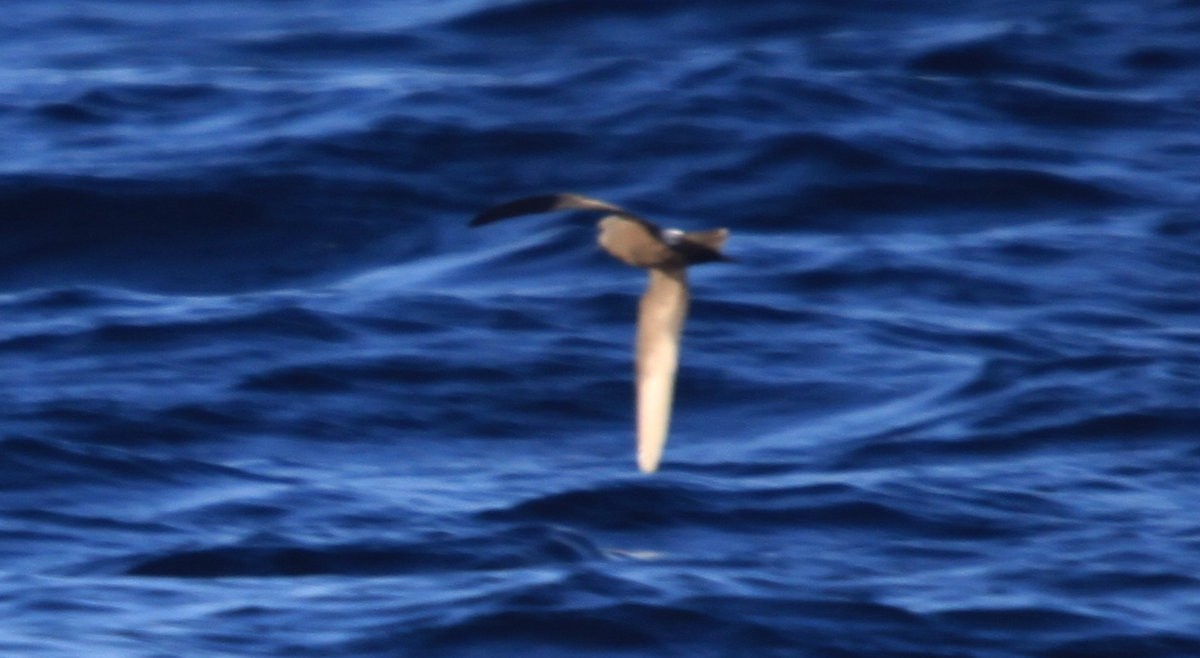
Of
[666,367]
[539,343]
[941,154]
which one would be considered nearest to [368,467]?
[539,343]

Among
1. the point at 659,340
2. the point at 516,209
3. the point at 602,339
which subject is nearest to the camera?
the point at 516,209

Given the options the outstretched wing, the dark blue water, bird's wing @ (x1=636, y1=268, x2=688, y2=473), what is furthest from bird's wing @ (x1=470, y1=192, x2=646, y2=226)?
the dark blue water

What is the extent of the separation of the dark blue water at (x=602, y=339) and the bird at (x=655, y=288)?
1571mm

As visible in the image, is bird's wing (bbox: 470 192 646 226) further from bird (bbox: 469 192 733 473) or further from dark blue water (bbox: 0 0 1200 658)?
dark blue water (bbox: 0 0 1200 658)

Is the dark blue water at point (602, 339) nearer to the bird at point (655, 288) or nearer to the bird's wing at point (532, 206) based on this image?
the bird at point (655, 288)

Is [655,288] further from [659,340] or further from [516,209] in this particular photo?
[516,209]

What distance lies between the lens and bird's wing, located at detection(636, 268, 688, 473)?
607 cm

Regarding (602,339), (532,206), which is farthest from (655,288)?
(602,339)

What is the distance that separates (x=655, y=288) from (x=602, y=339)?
189 inches

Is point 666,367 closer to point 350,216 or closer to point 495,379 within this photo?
point 495,379

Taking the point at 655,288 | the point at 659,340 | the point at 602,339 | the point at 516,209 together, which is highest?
the point at 602,339

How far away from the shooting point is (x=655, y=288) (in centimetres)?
625

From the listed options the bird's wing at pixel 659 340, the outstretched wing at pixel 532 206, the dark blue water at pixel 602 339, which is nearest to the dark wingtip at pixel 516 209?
the outstretched wing at pixel 532 206

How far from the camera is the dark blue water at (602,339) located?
794 centimetres
